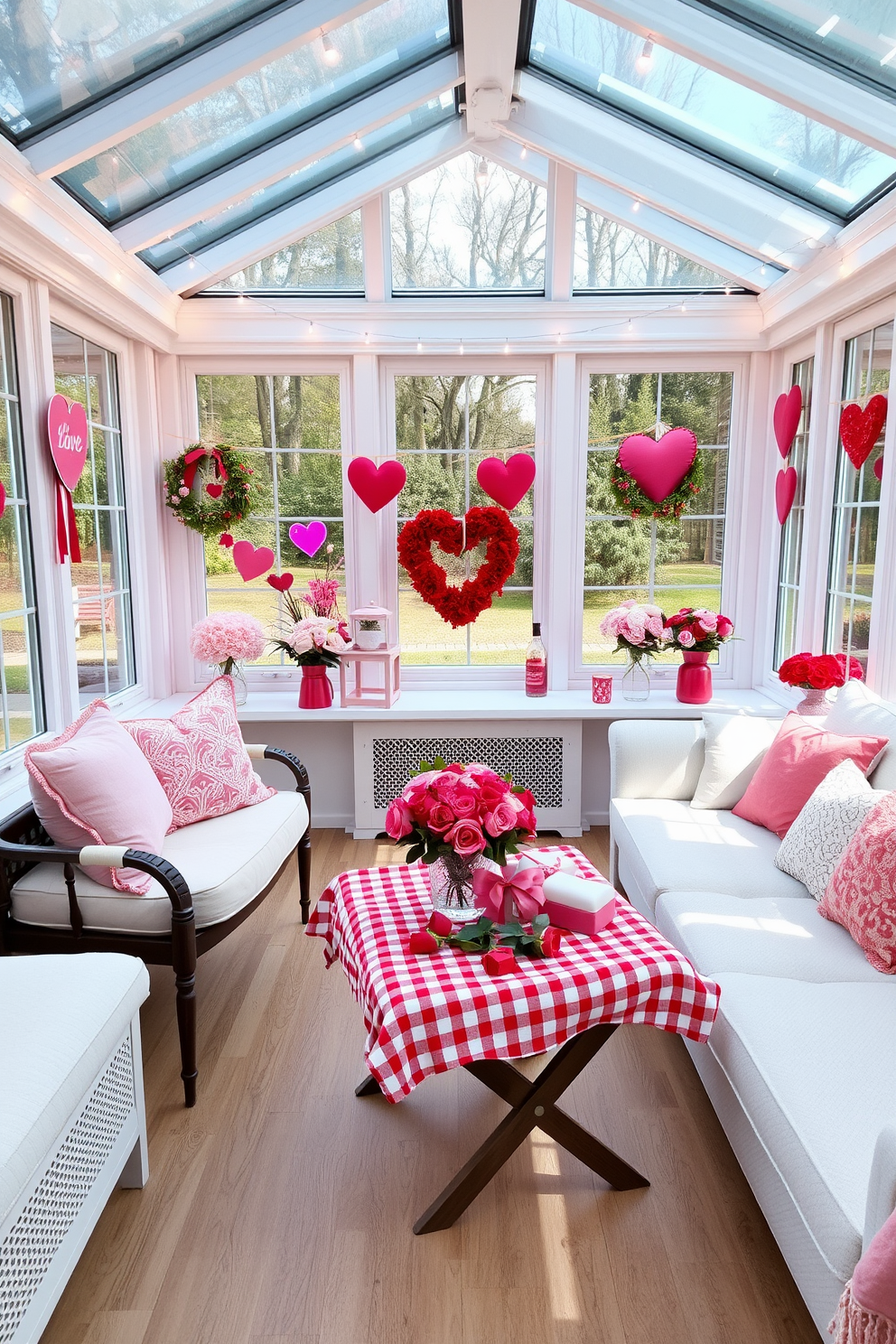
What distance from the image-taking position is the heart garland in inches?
124

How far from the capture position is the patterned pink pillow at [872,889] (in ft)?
6.89

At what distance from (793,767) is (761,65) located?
2.09 meters

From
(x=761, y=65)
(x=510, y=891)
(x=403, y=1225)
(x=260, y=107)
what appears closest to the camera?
(x=403, y=1225)

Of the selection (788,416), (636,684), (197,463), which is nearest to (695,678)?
(636,684)

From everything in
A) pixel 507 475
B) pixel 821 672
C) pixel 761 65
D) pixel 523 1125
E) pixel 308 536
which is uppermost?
pixel 761 65

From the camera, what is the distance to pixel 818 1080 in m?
1.67

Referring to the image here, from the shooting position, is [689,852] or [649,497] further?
[649,497]

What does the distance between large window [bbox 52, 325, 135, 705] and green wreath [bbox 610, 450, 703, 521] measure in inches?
88.0

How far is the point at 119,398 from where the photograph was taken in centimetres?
390

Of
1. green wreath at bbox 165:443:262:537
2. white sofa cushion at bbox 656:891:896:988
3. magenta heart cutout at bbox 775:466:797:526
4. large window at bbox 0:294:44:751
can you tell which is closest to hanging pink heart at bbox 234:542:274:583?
green wreath at bbox 165:443:262:537

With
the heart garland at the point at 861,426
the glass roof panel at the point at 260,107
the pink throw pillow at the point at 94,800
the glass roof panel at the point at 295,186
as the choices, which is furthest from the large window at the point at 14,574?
the heart garland at the point at 861,426

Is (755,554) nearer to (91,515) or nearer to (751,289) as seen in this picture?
(751,289)

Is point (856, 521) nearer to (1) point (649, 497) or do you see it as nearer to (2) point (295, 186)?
(1) point (649, 497)

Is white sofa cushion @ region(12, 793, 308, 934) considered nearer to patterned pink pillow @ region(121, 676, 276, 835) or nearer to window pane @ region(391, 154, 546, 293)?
patterned pink pillow @ region(121, 676, 276, 835)
